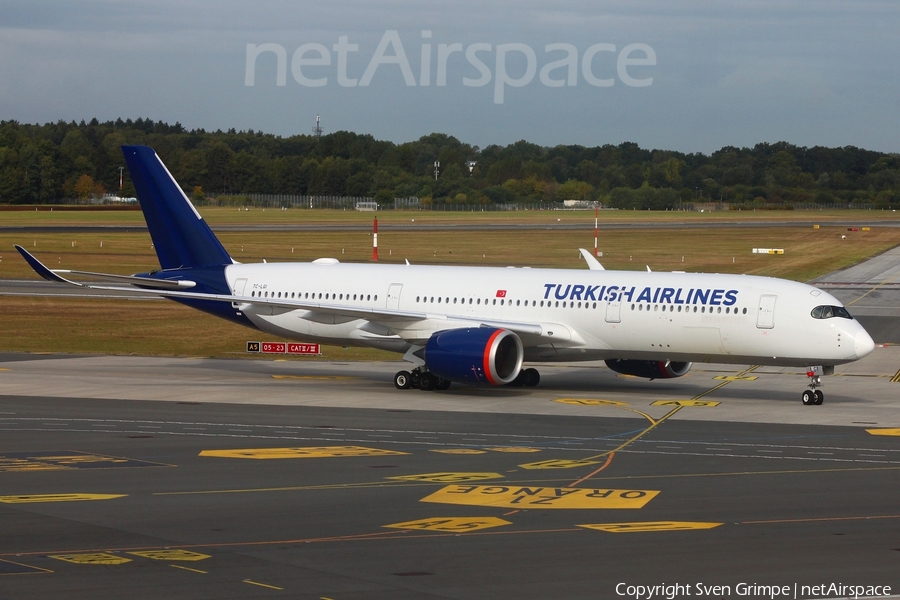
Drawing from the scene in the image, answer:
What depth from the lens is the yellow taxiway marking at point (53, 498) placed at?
21.0 metres

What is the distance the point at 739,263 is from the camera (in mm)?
92250

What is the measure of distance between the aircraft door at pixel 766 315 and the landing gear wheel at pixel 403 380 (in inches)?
456

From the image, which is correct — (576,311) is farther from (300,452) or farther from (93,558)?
(93,558)

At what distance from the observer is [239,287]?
4231 centimetres

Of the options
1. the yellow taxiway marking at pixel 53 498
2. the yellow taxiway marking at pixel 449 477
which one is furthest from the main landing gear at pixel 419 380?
the yellow taxiway marking at pixel 53 498

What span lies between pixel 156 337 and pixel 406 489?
3289 centimetres

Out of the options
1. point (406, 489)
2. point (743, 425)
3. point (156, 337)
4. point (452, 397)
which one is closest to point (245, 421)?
point (452, 397)

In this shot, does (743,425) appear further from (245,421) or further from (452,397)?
(245,421)

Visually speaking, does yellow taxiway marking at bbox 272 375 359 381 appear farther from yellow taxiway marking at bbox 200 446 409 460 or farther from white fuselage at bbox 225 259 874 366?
yellow taxiway marking at bbox 200 446 409 460

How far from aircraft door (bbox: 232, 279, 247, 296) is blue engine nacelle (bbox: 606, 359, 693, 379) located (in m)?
13.5

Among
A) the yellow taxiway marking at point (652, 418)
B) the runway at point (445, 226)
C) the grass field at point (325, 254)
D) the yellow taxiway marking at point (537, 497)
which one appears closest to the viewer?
the yellow taxiway marking at point (537, 497)

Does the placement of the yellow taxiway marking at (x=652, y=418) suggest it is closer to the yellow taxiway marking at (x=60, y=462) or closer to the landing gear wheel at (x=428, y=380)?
the landing gear wheel at (x=428, y=380)

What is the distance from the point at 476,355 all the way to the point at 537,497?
546 inches

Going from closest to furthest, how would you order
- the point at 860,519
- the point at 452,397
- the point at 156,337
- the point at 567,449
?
1. the point at 860,519
2. the point at 567,449
3. the point at 452,397
4. the point at 156,337
